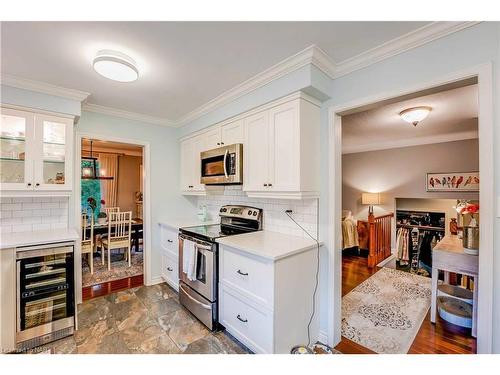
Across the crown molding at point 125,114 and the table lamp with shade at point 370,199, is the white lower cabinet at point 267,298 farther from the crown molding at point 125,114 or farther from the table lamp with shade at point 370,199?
the table lamp with shade at point 370,199

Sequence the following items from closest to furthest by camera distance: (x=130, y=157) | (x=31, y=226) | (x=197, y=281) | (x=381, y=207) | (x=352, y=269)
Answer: (x=197, y=281) → (x=31, y=226) → (x=352, y=269) → (x=381, y=207) → (x=130, y=157)

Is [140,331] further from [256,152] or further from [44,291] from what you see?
[256,152]

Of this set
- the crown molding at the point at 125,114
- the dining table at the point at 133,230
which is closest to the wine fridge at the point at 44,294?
the crown molding at the point at 125,114

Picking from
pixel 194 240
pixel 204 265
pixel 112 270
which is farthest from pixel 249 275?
pixel 112 270

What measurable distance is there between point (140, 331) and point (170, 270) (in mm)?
976

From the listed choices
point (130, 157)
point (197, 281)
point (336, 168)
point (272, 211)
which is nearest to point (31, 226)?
point (197, 281)

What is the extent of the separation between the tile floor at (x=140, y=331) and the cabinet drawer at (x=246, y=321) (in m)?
0.15

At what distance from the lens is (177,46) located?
1729mm

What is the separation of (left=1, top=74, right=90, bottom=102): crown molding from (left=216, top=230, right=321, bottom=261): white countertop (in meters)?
2.22

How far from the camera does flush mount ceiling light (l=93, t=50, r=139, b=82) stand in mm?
1761

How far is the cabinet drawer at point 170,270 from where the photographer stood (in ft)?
10.1

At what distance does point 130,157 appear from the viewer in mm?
6586
